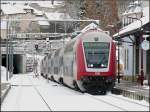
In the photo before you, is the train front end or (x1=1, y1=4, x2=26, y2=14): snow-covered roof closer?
the train front end

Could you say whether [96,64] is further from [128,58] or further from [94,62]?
[128,58]

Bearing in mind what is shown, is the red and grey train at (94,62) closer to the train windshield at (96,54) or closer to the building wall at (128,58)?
the train windshield at (96,54)

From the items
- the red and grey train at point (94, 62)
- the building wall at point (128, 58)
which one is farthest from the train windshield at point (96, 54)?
the building wall at point (128, 58)

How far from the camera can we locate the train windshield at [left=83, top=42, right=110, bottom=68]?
3378cm

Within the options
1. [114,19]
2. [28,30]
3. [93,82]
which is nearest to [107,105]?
[93,82]

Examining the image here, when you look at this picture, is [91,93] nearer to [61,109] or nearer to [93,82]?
[93,82]

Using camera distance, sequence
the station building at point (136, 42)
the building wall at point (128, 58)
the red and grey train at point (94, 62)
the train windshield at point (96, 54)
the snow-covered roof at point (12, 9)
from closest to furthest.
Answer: the red and grey train at point (94, 62) → the train windshield at point (96, 54) → the station building at point (136, 42) → the building wall at point (128, 58) → the snow-covered roof at point (12, 9)

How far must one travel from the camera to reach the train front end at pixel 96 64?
33.6 meters

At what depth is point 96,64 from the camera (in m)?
33.7

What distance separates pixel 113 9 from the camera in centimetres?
8588

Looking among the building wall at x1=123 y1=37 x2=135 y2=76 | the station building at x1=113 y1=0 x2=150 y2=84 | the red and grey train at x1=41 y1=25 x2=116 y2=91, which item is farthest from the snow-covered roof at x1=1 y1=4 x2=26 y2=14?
the red and grey train at x1=41 y1=25 x2=116 y2=91

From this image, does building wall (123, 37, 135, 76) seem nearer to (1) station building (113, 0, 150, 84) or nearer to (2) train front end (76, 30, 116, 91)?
(1) station building (113, 0, 150, 84)

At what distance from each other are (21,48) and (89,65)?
8042 cm

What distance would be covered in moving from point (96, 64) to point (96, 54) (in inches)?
25.1
